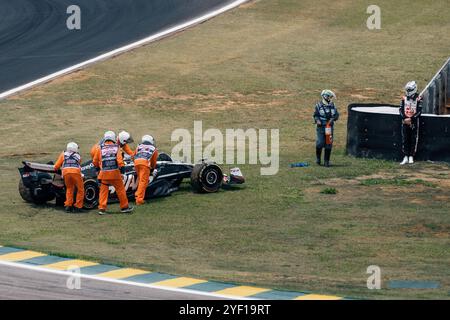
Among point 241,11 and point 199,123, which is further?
point 241,11

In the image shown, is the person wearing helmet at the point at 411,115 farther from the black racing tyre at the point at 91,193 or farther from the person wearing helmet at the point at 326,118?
the black racing tyre at the point at 91,193

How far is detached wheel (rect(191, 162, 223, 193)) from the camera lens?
26.5 metres

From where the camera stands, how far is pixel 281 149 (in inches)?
1299

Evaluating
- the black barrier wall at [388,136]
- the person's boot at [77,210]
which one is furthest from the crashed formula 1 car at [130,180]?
the black barrier wall at [388,136]

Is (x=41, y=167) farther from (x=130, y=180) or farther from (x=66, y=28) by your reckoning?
(x=66, y=28)

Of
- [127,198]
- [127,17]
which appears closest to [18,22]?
[127,17]

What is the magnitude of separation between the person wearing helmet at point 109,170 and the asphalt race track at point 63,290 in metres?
5.44

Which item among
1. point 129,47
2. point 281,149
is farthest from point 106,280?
point 129,47

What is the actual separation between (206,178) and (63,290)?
8.63 meters

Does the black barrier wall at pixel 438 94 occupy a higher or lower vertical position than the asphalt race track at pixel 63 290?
higher

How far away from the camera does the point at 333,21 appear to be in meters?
48.5

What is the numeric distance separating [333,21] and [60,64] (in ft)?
40.5

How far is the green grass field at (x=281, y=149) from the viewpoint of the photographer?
69.6ft
